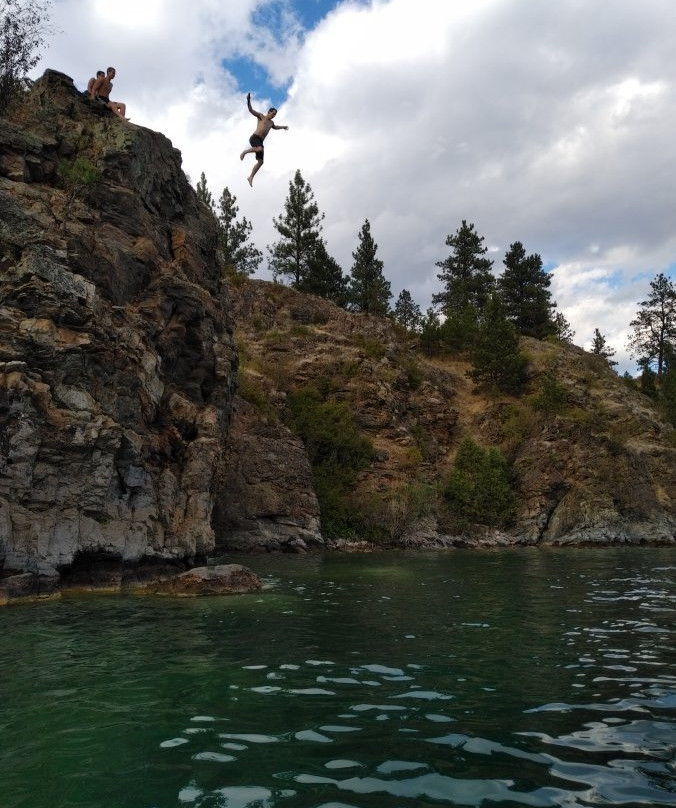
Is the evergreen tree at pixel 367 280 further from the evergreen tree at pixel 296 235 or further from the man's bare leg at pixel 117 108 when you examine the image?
the man's bare leg at pixel 117 108

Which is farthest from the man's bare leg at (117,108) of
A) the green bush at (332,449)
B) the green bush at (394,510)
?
the green bush at (394,510)

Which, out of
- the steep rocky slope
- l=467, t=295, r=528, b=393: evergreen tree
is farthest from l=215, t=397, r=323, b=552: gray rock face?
l=467, t=295, r=528, b=393: evergreen tree

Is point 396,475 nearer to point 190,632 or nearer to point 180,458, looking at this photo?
point 180,458

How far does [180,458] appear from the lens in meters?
23.8

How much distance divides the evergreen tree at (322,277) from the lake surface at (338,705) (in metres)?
53.5

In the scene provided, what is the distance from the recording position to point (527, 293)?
7400 cm

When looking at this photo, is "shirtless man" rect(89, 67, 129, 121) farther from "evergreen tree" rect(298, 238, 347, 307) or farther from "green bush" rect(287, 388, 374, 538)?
"evergreen tree" rect(298, 238, 347, 307)

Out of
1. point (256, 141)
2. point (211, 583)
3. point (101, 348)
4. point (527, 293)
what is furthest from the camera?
point (527, 293)

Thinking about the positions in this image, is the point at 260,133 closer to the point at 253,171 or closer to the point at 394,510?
the point at 253,171

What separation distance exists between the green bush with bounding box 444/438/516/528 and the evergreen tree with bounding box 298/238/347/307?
2551cm

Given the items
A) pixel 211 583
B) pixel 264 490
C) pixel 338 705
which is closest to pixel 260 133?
pixel 211 583

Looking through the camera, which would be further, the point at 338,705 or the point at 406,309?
the point at 406,309

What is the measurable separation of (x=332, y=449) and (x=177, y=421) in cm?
2218

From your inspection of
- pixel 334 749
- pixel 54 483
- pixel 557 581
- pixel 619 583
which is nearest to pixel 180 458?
pixel 54 483
